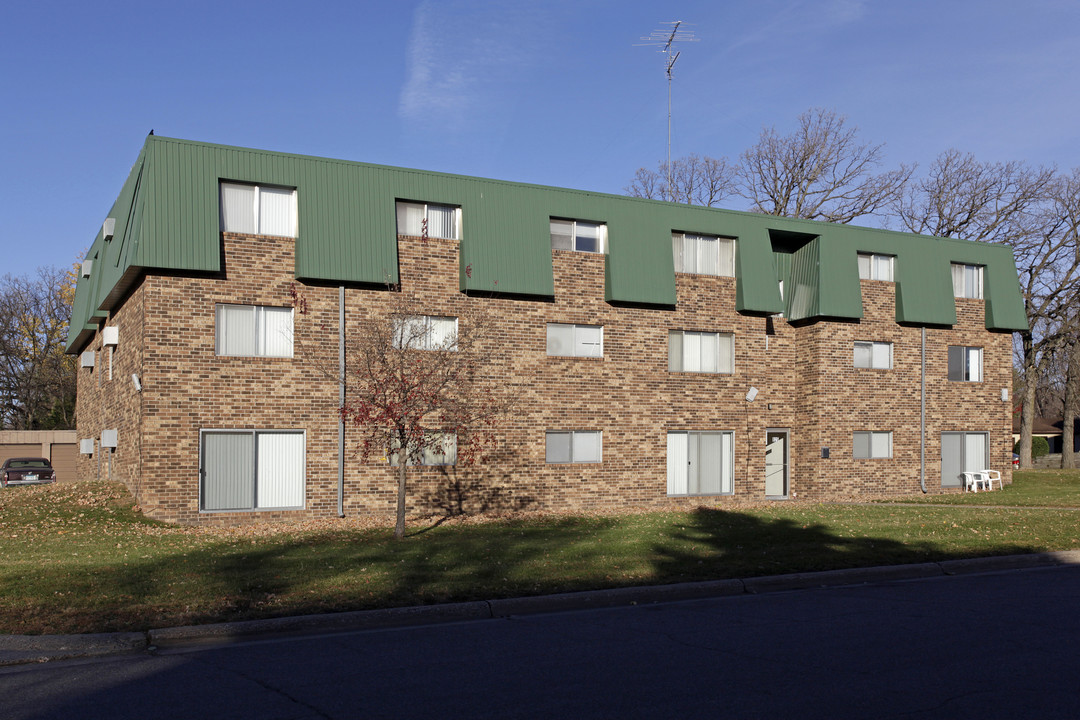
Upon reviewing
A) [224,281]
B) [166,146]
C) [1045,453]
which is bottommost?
[1045,453]

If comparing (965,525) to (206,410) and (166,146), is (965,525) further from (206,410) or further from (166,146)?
(166,146)

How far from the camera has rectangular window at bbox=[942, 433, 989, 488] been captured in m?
28.1

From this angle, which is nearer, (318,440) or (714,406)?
(318,440)

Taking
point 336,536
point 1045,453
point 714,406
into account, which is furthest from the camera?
point 1045,453

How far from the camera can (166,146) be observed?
60.7ft

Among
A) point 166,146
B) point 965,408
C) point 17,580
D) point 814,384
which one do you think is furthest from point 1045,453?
point 17,580

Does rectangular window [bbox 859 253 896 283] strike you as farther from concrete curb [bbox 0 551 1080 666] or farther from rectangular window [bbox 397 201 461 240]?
concrete curb [bbox 0 551 1080 666]

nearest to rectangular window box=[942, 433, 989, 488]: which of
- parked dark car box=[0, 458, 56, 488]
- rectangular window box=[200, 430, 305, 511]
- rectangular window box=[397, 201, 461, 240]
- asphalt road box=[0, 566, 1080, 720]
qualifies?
rectangular window box=[397, 201, 461, 240]

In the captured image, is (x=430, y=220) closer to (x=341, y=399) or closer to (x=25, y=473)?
(x=341, y=399)

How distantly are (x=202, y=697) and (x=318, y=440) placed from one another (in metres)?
13.1

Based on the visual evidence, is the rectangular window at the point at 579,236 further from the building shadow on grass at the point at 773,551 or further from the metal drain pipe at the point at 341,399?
the building shadow on grass at the point at 773,551

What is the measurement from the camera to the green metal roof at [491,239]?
1856cm

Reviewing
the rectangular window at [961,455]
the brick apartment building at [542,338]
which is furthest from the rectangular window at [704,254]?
the rectangular window at [961,455]

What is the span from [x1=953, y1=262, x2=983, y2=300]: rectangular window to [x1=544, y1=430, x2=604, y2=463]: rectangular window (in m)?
13.2
